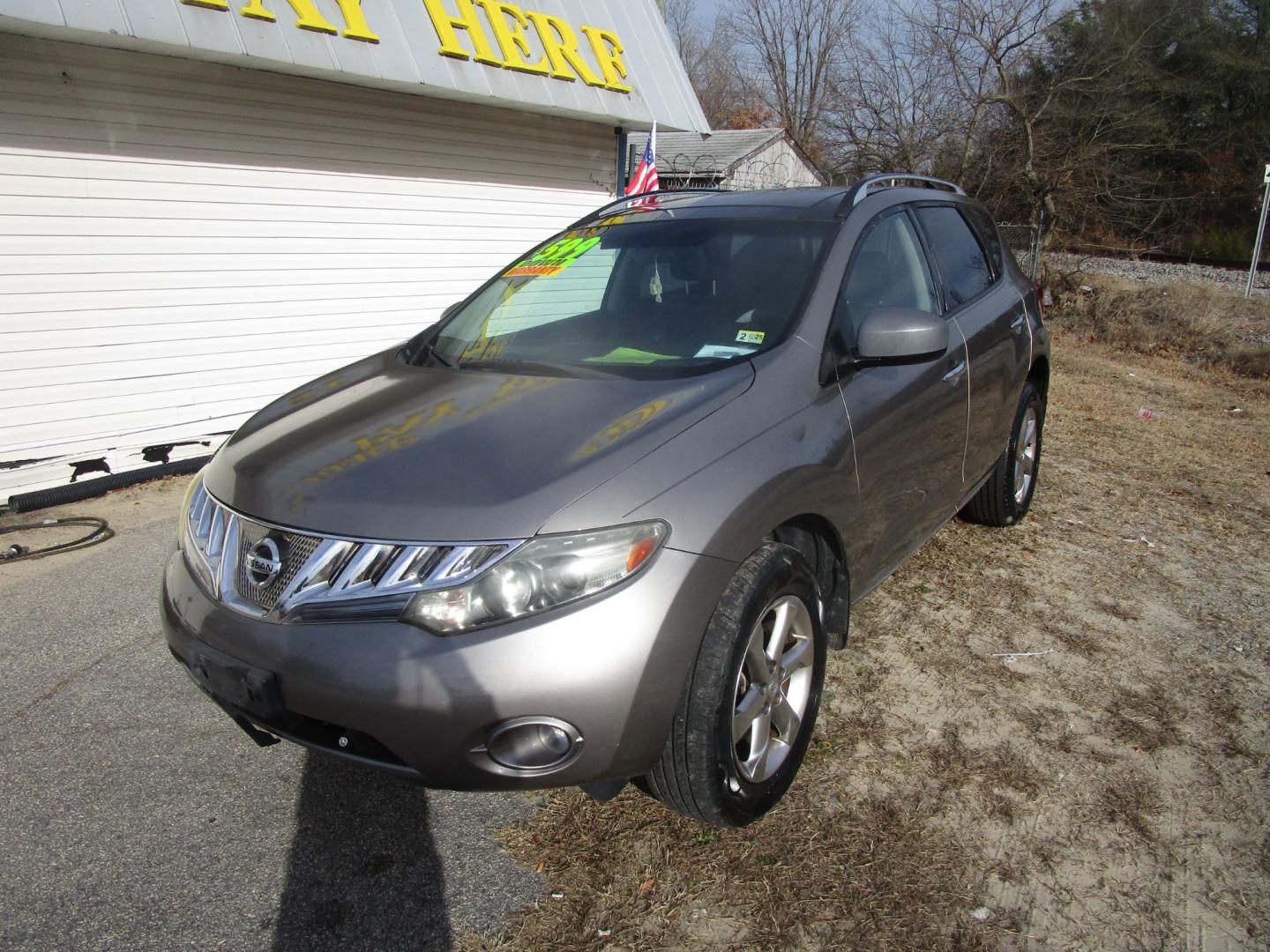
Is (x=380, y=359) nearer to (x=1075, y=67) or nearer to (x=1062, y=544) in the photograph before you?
(x=1062, y=544)

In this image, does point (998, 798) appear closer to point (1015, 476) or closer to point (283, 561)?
point (283, 561)

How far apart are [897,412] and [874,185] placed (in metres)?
1.12

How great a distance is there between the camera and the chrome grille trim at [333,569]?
202 cm

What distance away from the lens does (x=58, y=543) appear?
5035 mm

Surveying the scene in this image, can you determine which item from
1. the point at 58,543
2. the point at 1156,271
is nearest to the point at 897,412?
the point at 58,543

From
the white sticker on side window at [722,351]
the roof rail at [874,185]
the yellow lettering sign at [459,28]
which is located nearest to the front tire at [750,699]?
the white sticker on side window at [722,351]

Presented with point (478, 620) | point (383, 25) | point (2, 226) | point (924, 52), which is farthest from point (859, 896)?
point (924, 52)

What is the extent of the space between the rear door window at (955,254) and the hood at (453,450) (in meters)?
1.66

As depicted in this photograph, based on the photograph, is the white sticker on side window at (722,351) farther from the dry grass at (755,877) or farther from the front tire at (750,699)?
the dry grass at (755,877)

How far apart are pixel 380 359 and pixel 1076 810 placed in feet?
9.12

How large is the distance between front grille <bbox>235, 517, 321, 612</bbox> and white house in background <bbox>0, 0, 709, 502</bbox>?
173 inches

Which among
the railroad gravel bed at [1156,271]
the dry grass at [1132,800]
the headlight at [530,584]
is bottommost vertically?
the railroad gravel bed at [1156,271]

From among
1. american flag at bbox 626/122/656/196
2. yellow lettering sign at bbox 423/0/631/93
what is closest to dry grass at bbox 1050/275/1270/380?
american flag at bbox 626/122/656/196

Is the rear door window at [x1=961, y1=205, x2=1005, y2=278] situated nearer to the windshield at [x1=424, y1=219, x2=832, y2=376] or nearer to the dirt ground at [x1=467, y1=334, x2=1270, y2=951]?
the dirt ground at [x1=467, y1=334, x2=1270, y2=951]
